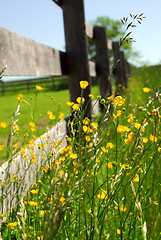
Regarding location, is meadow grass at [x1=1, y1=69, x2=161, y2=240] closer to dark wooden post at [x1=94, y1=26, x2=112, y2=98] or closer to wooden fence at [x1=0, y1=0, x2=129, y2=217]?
wooden fence at [x1=0, y1=0, x2=129, y2=217]

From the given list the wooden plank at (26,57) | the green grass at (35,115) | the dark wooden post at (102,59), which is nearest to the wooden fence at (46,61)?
the wooden plank at (26,57)

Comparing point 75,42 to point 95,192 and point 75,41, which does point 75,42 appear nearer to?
point 75,41

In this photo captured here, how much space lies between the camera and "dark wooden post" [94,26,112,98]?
15.2 ft

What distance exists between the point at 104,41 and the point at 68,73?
2.40 m

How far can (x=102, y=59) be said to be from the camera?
15.3 feet

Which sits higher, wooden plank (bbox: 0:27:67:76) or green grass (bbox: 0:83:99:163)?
wooden plank (bbox: 0:27:67:76)

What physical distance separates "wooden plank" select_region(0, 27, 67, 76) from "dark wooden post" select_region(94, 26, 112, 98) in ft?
6.92

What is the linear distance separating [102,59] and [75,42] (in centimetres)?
200

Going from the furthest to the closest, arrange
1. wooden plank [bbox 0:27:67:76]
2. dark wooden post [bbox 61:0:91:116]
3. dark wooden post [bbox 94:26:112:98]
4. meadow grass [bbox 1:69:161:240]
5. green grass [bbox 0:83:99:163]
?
dark wooden post [bbox 94:26:112:98], dark wooden post [bbox 61:0:91:116], wooden plank [bbox 0:27:67:76], green grass [bbox 0:83:99:163], meadow grass [bbox 1:69:161:240]

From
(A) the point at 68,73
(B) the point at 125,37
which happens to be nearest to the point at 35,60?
(A) the point at 68,73

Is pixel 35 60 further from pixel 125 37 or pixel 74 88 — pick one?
pixel 125 37

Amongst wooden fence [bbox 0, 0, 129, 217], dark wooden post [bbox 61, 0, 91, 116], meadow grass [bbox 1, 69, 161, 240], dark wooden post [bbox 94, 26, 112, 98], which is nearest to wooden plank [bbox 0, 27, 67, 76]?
wooden fence [bbox 0, 0, 129, 217]

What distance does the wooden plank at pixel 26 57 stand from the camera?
1707mm

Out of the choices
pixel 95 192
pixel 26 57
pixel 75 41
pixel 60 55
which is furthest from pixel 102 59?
pixel 95 192
